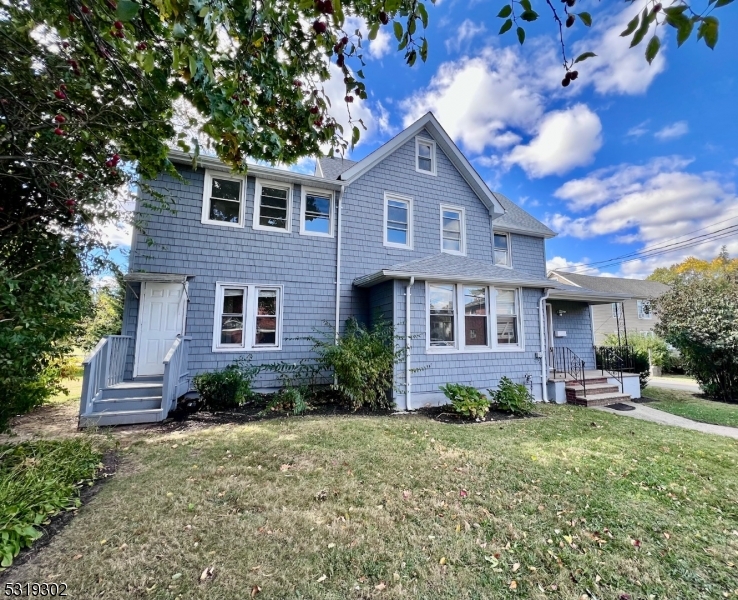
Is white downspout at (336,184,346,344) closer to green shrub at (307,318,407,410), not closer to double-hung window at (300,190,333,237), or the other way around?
double-hung window at (300,190,333,237)

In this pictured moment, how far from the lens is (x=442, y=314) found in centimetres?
→ 877

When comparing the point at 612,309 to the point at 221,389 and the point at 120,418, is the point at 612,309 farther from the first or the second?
the point at 120,418

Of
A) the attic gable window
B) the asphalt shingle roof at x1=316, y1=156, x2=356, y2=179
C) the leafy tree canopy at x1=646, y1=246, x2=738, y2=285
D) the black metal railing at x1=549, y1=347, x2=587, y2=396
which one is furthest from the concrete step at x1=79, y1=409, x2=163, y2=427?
the leafy tree canopy at x1=646, y1=246, x2=738, y2=285

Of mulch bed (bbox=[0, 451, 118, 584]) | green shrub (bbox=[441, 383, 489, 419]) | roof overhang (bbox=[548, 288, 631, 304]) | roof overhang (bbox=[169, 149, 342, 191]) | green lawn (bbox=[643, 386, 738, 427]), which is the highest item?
roof overhang (bbox=[169, 149, 342, 191])

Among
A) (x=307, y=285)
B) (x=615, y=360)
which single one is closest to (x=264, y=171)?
(x=307, y=285)

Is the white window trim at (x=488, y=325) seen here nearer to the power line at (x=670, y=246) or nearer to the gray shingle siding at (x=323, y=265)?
the gray shingle siding at (x=323, y=265)

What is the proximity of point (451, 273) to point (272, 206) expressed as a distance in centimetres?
535

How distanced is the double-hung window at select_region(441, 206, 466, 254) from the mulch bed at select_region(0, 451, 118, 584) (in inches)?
392

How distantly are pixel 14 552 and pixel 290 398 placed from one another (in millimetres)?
5118

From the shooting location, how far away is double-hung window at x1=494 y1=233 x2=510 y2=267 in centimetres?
1286

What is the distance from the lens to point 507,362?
913cm

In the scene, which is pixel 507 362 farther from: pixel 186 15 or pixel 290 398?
pixel 186 15

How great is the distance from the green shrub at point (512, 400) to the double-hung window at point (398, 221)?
202 inches

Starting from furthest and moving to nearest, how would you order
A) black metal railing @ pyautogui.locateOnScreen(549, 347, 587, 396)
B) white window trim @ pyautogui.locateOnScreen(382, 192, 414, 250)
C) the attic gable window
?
black metal railing @ pyautogui.locateOnScreen(549, 347, 587, 396) → the attic gable window → white window trim @ pyautogui.locateOnScreen(382, 192, 414, 250)
